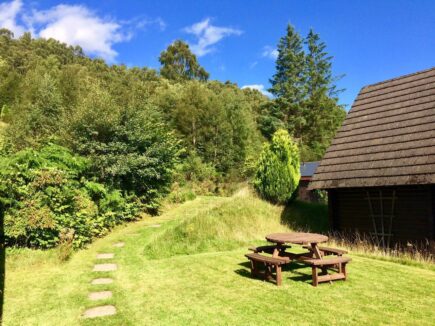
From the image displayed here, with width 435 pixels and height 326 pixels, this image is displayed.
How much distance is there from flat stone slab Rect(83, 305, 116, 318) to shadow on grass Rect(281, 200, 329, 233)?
943 cm

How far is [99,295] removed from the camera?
6121mm

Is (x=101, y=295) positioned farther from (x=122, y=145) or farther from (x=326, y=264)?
(x=122, y=145)

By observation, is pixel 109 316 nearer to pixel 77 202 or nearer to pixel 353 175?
pixel 77 202

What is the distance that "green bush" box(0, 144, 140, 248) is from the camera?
8.32 metres

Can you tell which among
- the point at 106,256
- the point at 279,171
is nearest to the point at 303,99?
the point at 279,171

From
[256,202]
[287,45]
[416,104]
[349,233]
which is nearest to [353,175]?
[349,233]

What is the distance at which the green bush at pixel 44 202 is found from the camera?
8.32m

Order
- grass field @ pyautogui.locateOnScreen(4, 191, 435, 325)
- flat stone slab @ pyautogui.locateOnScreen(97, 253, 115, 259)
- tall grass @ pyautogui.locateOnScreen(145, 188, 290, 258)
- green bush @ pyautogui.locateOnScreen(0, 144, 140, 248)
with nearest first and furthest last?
grass field @ pyautogui.locateOnScreen(4, 191, 435, 325), green bush @ pyautogui.locateOnScreen(0, 144, 140, 248), flat stone slab @ pyautogui.locateOnScreen(97, 253, 115, 259), tall grass @ pyautogui.locateOnScreen(145, 188, 290, 258)

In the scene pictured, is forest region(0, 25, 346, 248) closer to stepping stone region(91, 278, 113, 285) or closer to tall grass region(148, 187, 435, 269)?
tall grass region(148, 187, 435, 269)

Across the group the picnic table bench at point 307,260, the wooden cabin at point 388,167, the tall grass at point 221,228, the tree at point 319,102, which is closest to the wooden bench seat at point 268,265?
the picnic table bench at point 307,260

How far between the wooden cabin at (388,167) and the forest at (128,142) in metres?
3.20

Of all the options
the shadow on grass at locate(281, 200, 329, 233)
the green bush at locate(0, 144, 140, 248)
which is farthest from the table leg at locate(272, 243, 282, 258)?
the shadow on grass at locate(281, 200, 329, 233)

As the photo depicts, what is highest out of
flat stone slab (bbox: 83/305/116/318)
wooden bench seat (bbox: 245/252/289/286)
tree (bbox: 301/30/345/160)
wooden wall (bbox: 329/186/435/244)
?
tree (bbox: 301/30/345/160)

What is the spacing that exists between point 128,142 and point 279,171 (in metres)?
6.70
